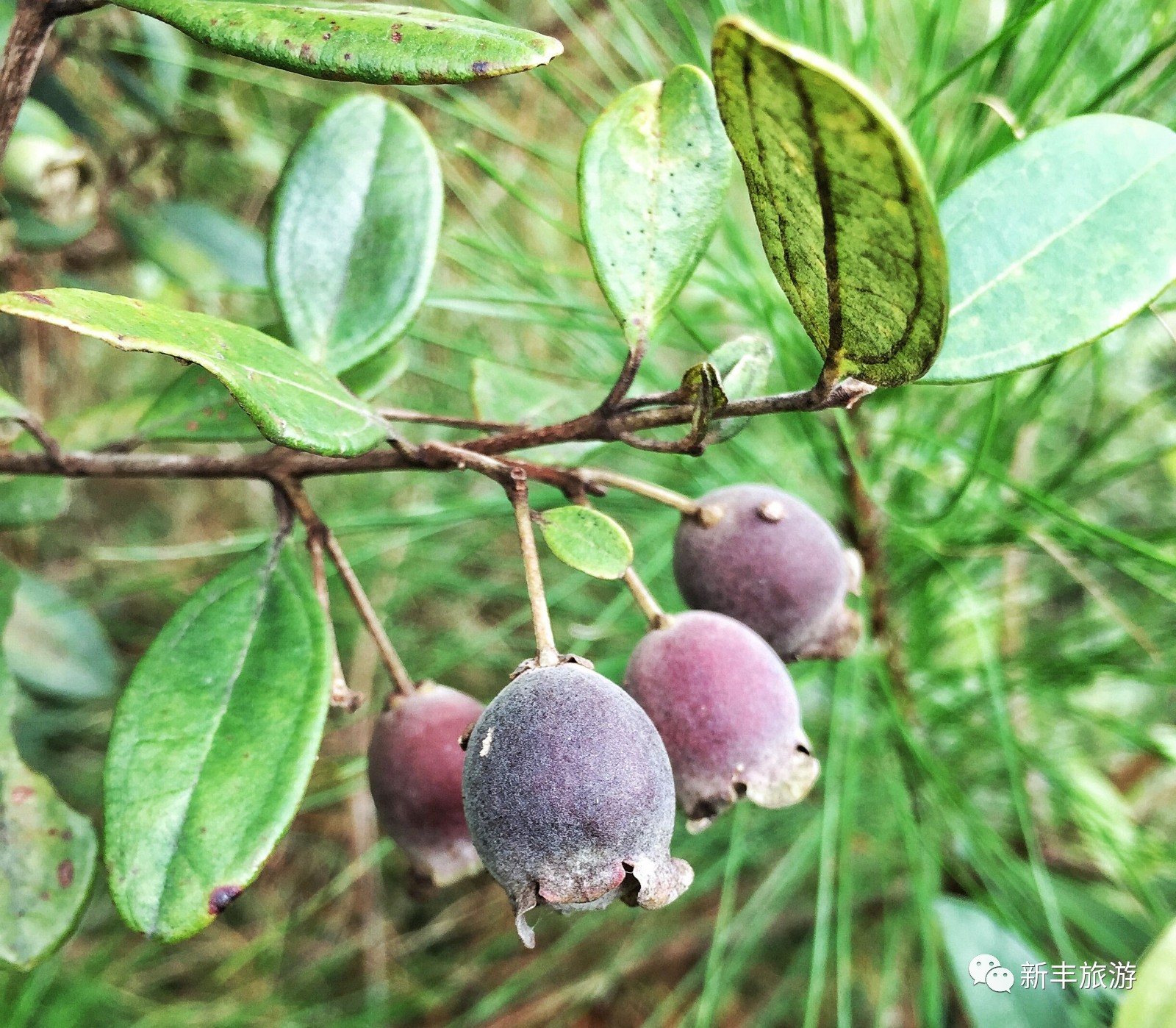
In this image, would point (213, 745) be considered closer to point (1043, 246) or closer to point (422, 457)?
point (422, 457)

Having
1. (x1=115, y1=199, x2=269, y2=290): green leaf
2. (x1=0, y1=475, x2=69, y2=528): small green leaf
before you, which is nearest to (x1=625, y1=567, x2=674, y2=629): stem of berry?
(x1=0, y1=475, x2=69, y2=528): small green leaf

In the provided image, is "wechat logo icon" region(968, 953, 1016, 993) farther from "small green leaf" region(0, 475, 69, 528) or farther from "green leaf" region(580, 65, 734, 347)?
"small green leaf" region(0, 475, 69, 528)

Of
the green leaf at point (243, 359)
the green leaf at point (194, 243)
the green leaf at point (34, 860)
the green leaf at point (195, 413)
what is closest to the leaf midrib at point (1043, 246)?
the green leaf at point (243, 359)

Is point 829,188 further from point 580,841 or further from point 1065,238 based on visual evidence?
point 580,841

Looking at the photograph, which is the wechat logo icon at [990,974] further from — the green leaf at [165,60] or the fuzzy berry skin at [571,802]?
the green leaf at [165,60]

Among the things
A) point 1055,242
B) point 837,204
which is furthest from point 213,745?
point 1055,242
